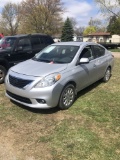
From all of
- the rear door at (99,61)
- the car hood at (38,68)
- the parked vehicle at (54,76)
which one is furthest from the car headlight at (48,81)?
the rear door at (99,61)

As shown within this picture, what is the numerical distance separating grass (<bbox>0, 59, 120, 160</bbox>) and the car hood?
36.5 inches

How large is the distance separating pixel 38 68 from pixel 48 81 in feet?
2.20

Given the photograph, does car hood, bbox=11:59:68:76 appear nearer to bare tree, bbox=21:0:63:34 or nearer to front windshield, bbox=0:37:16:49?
front windshield, bbox=0:37:16:49

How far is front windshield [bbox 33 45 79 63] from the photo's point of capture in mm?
5711

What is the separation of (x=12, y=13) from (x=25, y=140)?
63.4 m

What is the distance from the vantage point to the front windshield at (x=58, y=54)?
5.71m

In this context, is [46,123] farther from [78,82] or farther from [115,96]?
[115,96]

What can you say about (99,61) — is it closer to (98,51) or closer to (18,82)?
(98,51)

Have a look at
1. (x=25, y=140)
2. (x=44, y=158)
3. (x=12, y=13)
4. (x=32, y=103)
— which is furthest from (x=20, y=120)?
(x=12, y=13)

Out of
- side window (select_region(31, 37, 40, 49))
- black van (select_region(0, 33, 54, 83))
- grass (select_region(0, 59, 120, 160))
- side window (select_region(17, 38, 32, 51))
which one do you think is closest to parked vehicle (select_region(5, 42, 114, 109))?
grass (select_region(0, 59, 120, 160))

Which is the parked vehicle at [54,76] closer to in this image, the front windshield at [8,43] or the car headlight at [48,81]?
the car headlight at [48,81]

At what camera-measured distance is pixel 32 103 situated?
15.9 ft

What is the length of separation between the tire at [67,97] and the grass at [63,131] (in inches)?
5.5

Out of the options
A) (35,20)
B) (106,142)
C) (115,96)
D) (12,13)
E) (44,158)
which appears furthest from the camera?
A: (12,13)
